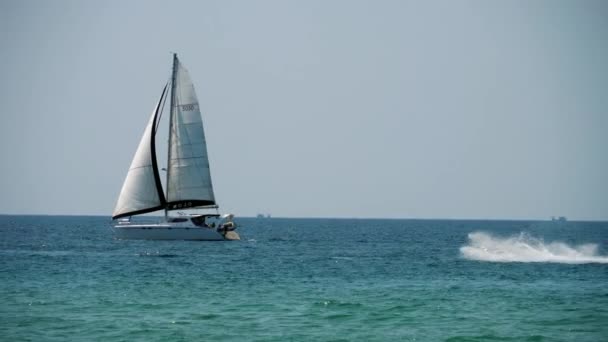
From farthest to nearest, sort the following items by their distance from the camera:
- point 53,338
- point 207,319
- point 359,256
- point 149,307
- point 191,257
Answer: point 359,256 → point 191,257 → point 149,307 → point 207,319 → point 53,338

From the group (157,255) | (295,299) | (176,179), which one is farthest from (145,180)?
(295,299)

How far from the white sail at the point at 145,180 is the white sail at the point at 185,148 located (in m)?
1.33

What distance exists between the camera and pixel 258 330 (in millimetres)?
32625

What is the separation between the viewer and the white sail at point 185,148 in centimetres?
8725

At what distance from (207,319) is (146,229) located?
174 feet

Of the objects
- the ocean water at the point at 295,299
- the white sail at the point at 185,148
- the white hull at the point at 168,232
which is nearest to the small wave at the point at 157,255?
the ocean water at the point at 295,299

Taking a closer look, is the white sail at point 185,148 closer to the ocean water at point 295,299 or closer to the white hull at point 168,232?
the white hull at point 168,232

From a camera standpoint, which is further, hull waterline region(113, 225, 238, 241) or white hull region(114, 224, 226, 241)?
hull waterline region(113, 225, 238, 241)

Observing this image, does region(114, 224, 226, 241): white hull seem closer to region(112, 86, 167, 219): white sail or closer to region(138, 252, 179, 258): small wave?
region(112, 86, 167, 219): white sail

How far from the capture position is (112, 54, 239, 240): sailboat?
87.1 metres

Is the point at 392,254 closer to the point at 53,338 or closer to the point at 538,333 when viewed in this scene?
the point at 538,333

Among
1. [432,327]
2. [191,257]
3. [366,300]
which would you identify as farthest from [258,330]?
[191,257]

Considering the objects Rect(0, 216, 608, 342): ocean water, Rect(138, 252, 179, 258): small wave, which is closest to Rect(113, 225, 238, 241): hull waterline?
Rect(138, 252, 179, 258): small wave

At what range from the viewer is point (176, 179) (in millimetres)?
88312
